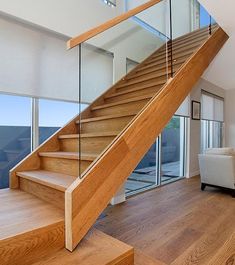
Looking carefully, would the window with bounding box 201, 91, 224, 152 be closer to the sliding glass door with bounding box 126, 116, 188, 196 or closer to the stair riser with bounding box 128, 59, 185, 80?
the sliding glass door with bounding box 126, 116, 188, 196

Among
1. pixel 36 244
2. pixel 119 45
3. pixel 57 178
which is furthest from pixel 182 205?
pixel 119 45

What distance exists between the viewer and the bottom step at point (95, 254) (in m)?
1.23

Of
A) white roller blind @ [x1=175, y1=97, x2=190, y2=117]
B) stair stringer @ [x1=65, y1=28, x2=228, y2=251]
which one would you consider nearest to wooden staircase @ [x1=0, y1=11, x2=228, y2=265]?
stair stringer @ [x1=65, y1=28, x2=228, y2=251]

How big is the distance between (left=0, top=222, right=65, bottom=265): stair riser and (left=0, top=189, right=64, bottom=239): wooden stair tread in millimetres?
28

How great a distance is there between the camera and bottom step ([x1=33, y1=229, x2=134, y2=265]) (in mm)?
1235

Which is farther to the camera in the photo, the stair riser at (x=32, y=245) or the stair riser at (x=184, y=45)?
the stair riser at (x=184, y=45)

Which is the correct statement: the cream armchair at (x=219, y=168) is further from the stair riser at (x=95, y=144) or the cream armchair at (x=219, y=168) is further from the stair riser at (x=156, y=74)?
the stair riser at (x=95, y=144)

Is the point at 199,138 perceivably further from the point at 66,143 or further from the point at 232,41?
the point at 66,143

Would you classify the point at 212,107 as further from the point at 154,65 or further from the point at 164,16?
the point at 164,16

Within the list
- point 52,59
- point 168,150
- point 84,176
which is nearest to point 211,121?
point 168,150

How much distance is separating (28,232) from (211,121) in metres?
6.22

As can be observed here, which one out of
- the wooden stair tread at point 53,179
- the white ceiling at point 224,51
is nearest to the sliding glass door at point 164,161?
the white ceiling at point 224,51

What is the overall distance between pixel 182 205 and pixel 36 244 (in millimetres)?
2497

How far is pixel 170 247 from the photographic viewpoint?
2.07 meters
